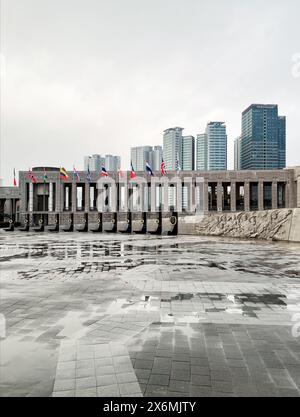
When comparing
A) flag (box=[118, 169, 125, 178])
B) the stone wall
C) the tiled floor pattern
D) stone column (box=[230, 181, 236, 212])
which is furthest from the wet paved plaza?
stone column (box=[230, 181, 236, 212])

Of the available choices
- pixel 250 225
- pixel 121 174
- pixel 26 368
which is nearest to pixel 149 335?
pixel 26 368

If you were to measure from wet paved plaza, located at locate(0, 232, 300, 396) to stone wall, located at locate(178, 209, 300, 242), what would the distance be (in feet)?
50.1

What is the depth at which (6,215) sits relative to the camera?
249ft

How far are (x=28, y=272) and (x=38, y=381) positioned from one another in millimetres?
7194

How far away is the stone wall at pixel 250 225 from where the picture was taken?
23219mm

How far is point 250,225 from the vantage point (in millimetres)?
27562

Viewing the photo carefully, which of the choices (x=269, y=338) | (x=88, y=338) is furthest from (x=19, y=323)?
(x=269, y=338)

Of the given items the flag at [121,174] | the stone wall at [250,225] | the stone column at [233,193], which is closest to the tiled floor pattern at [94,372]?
the stone wall at [250,225]

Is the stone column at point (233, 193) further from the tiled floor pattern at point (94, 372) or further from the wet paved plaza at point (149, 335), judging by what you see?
the tiled floor pattern at point (94, 372)

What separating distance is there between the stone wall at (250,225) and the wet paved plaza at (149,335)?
1527cm

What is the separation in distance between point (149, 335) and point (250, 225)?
24444 millimetres

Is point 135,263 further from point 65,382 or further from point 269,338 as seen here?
point 65,382

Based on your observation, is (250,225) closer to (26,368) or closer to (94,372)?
(94,372)

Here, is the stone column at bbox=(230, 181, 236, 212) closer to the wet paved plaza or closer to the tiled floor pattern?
the wet paved plaza
